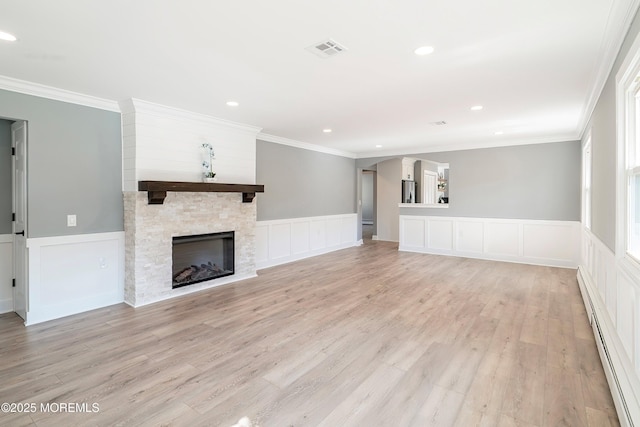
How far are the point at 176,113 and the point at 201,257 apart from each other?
2150 millimetres

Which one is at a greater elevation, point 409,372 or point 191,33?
point 191,33

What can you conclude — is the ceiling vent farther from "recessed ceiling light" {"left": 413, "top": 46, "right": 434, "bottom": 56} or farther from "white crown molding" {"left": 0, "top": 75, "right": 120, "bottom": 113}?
"white crown molding" {"left": 0, "top": 75, "right": 120, "bottom": 113}

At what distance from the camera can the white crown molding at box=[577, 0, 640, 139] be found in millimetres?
2070

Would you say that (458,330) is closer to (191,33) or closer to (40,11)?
(191,33)

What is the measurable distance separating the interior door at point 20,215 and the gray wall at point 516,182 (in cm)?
743

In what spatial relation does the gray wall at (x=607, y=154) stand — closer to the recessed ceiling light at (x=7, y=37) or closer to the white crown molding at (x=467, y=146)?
the white crown molding at (x=467, y=146)

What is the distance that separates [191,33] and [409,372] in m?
3.05

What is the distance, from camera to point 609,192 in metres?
2.79

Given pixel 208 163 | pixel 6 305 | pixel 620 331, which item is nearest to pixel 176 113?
pixel 208 163

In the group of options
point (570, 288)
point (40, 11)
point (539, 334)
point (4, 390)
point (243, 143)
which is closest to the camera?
point (40, 11)

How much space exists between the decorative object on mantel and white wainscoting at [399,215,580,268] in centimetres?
519

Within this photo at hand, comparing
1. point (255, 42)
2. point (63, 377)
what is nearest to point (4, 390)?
point (63, 377)

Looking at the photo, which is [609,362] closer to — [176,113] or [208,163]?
[208,163]

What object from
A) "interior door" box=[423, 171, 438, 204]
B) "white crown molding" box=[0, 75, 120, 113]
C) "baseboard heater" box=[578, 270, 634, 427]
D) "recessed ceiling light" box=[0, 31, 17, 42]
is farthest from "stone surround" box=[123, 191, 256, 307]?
"interior door" box=[423, 171, 438, 204]
